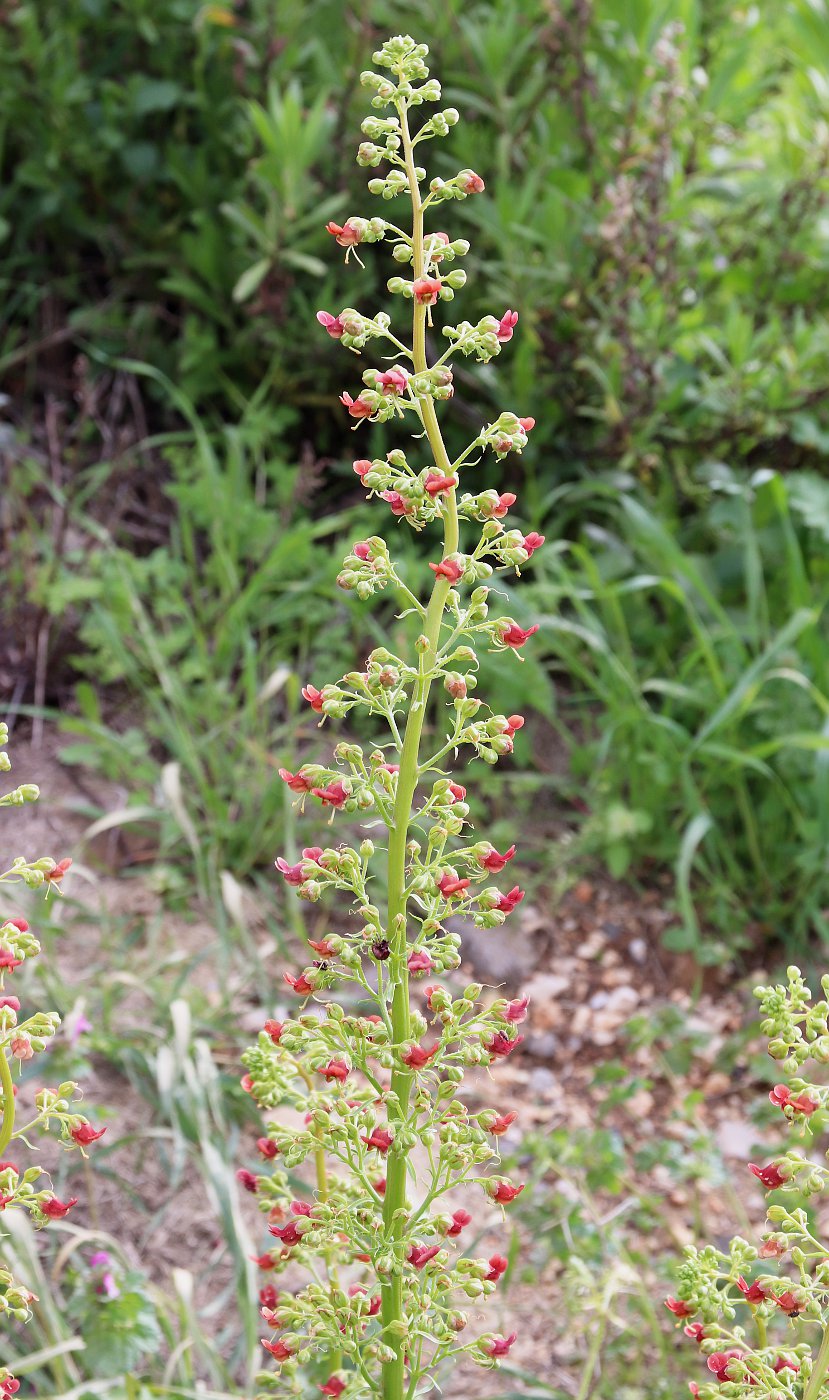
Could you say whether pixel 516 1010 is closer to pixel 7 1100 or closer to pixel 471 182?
A: pixel 7 1100

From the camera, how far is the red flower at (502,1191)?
1215 mm

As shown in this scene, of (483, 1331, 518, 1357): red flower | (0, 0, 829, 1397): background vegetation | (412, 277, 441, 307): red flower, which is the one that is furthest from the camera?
(0, 0, 829, 1397): background vegetation

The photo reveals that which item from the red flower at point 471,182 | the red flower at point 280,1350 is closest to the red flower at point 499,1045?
the red flower at point 280,1350

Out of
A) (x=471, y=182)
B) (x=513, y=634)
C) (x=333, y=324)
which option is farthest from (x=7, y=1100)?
(x=471, y=182)

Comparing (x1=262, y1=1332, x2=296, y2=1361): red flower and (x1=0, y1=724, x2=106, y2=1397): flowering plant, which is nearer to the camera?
(x1=0, y1=724, x2=106, y2=1397): flowering plant

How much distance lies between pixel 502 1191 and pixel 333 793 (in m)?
0.37

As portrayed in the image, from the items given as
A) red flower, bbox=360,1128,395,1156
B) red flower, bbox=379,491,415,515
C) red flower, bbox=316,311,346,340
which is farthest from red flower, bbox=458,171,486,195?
red flower, bbox=360,1128,395,1156

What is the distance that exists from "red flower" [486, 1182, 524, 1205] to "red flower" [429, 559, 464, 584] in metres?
0.51

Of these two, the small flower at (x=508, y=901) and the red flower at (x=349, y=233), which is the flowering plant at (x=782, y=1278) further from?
the red flower at (x=349, y=233)

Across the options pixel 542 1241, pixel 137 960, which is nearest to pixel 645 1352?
pixel 542 1241

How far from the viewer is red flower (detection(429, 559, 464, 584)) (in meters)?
1.15

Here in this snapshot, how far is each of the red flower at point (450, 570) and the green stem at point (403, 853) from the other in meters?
0.04

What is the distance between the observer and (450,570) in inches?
45.4

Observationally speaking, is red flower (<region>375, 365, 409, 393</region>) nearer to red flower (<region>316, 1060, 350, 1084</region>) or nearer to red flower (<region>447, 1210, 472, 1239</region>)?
red flower (<region>316, 1060, 350, 1084</region>)
